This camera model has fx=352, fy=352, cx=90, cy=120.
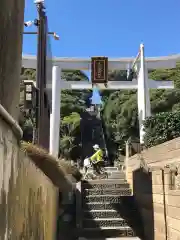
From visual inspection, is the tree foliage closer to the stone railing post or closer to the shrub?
the stone railing post

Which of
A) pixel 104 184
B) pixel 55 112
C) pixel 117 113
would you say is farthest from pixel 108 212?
pixel 117 113

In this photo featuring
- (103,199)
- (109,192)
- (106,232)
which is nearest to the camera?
(106,232)

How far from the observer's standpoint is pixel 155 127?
1005 centimetres

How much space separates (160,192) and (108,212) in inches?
122

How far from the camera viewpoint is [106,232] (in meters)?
9.58

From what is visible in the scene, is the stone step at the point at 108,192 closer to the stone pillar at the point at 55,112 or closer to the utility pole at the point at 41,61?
the stone pillar at the point at 55,112

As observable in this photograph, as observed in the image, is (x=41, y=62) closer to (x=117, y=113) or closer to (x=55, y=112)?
(x=55, y=112)

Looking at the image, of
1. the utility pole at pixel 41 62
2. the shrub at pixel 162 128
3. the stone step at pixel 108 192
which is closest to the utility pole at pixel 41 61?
the utility pole at pixel 41 62

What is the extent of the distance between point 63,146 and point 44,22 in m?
19.3

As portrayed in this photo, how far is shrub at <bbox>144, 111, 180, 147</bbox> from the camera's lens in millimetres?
8959

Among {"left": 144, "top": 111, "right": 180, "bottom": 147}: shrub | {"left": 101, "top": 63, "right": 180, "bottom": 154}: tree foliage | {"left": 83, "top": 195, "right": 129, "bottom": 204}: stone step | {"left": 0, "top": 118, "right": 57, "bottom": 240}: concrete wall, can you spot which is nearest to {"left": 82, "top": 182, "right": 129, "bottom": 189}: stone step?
{"left": 83, "top": 195, "right": 129, "bottom": 204}: stone step

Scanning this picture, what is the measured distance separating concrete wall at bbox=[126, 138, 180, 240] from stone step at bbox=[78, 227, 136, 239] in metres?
0.51

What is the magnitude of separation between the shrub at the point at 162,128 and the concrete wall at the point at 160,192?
44 centimetres

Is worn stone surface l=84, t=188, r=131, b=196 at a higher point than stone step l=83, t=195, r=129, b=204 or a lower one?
higher
